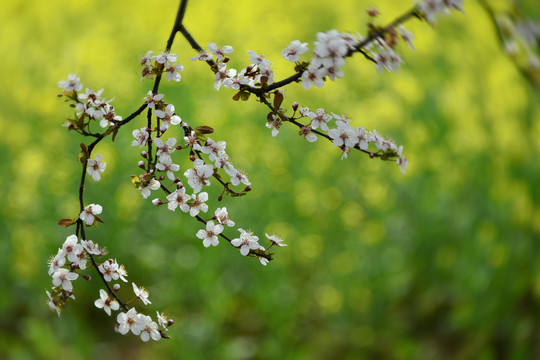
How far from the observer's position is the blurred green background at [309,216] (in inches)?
135

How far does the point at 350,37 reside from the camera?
119cm

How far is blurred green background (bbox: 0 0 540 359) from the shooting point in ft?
11.3

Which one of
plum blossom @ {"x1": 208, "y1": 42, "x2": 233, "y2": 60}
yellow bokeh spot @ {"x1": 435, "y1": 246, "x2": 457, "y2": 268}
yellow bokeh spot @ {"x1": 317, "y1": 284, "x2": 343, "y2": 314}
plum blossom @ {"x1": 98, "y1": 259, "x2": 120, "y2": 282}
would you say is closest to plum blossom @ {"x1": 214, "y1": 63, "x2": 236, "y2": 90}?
plum blossom @ {"x1": 208, "y1": 42, "x2": 233, "y2": 60}

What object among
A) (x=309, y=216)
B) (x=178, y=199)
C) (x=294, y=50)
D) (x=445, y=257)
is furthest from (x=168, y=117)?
(x=445, y=257)

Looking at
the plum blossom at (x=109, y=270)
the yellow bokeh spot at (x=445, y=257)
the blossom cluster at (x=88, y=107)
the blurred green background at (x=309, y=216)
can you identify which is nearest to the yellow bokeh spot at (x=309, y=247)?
the blurred green background at (x=309, y=216)

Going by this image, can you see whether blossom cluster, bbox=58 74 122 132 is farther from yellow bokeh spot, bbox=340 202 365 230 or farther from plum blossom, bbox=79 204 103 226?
yellow bokeh spot, bbox=340 202 365 230

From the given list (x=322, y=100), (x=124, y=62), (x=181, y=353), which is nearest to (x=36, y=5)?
(x=124, y=62)

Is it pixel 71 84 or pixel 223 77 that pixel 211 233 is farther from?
pixel 71 84

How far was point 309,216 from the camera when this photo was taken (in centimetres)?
376

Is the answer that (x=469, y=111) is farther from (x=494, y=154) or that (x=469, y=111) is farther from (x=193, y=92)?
(x=193, y=92)

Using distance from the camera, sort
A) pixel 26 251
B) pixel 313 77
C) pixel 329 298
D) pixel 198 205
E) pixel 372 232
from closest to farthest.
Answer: pixel 313 77 < pixel 198 205 < pixel 329 298 < pixel 26 251 < pixel 372 232

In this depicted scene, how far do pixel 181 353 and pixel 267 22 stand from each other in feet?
8.92

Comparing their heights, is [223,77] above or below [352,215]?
below

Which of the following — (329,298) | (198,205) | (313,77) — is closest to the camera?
(313,77)
